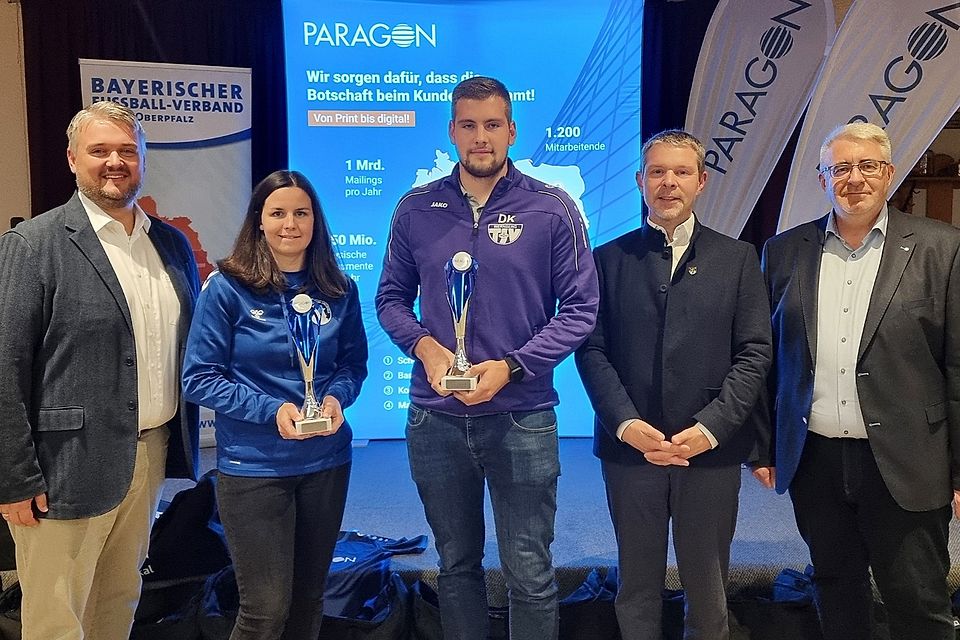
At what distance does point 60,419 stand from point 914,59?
14.1ft

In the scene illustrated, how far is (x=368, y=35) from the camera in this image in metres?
4.61

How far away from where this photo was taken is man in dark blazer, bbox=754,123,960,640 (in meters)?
1.97

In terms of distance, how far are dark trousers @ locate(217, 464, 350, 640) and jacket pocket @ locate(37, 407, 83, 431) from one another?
38 centimetres

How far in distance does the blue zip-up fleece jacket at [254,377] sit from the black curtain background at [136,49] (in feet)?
9.95

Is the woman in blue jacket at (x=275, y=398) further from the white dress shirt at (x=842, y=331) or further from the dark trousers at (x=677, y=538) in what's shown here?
the white dress shirt at (x=842, y=331)

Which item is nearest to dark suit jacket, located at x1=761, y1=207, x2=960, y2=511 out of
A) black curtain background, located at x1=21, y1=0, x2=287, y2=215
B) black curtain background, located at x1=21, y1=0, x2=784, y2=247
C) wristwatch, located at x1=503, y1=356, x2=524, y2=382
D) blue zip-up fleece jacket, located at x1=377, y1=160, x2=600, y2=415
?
blue zip-up fleece jacket, located at x1=377, y1=160, x2=600, y2=415

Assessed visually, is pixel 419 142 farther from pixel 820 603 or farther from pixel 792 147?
pixel 820 603

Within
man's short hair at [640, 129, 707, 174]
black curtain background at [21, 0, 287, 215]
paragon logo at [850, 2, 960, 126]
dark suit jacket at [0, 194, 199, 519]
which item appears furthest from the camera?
black curtain background at [21, 0, 287, 215]

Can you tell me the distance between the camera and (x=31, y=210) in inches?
193

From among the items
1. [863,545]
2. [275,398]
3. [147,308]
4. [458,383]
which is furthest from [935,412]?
[147,308]

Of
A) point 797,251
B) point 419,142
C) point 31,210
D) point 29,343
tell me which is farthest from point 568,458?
point 31,210

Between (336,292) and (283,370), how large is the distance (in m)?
0.26

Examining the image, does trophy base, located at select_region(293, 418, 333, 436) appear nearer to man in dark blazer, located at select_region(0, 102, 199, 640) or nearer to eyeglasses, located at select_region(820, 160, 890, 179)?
man in dark blazer, located at select_region(0, 102, 199, 640)

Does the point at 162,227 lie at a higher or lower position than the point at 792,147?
lower
